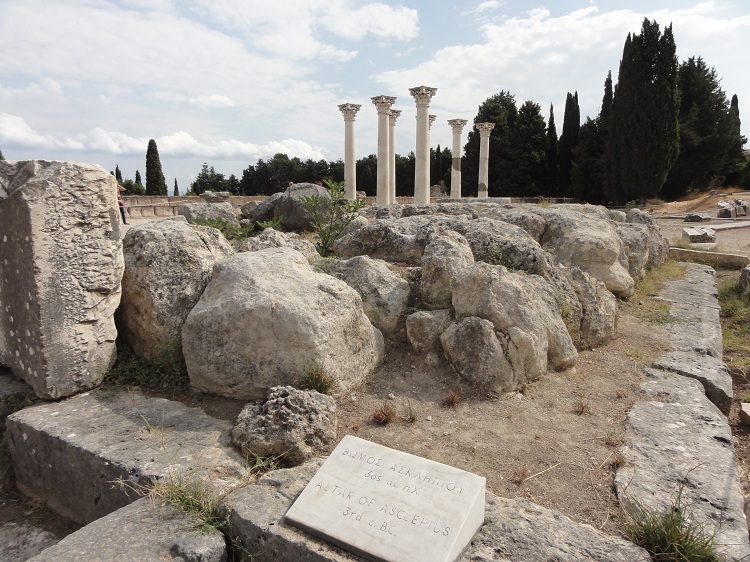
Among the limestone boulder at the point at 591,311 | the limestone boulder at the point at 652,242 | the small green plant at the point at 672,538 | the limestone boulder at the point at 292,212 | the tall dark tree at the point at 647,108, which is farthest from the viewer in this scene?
the tall dark tree at the point at 647,108

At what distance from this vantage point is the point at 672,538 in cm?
213

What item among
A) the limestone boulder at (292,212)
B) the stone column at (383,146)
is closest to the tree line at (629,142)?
the stone column at (383,146)

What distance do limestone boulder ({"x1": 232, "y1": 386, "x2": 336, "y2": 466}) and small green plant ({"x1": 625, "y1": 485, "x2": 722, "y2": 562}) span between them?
1614mm

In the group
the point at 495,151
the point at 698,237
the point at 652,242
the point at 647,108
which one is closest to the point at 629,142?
the point at 647,108

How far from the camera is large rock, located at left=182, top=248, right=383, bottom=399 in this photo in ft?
10.8

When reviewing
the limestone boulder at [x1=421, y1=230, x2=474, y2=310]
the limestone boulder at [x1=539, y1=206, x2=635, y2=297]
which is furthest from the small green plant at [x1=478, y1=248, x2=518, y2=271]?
the limestone boulder at [x1=539, y1=206, x2=635, y2=297]

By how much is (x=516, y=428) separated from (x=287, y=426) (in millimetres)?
1421

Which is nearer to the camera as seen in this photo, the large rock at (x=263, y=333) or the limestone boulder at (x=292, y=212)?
the large rock at (x=263, y=333)

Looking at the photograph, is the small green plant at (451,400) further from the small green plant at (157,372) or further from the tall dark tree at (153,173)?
the tall dark tree at (153,173)

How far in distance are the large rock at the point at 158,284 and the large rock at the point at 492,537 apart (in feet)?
5.43

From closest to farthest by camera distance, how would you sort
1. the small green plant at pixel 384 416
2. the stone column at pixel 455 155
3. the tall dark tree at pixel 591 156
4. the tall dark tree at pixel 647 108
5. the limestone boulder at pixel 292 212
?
the small green plant at pixel 384 416 → the limestone boulder at pixel 292 212 → the tall dark tree at pixel 647 108 → the stone column at pixel 455 155 → the tall dark tree at pixel 591 156

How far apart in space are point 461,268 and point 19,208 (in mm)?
3272

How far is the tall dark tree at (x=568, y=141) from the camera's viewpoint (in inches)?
1421

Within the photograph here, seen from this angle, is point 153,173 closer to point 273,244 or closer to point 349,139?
point 349,139
